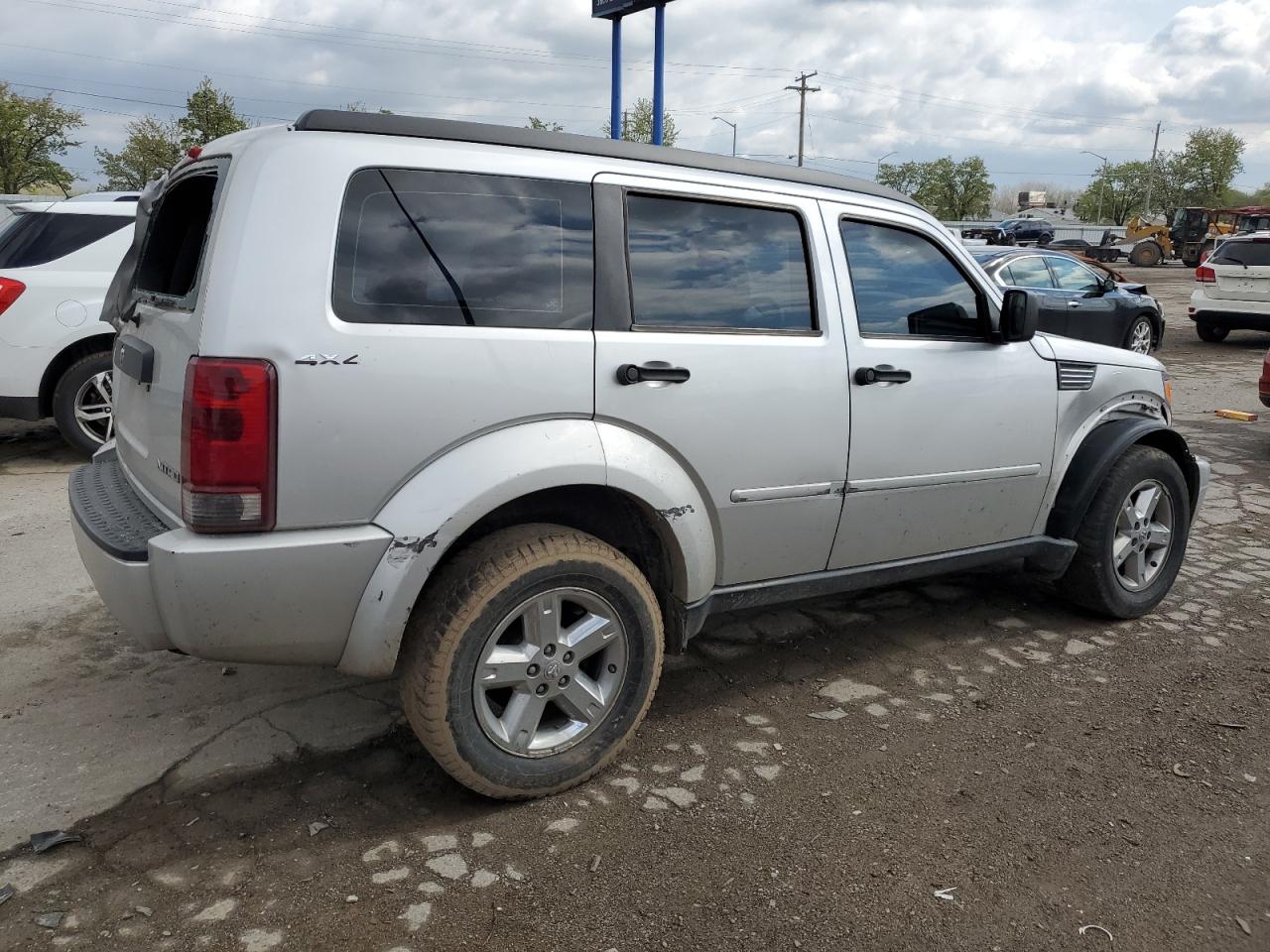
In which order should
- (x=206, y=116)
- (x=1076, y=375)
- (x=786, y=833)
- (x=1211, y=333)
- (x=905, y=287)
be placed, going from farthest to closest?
(x=206, y=116) → (x=1211, y=333) → (x=1076, y=375) → (x=905, y=287) → (x=786, y=833)

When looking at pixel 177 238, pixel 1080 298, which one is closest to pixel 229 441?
pixel 177 238

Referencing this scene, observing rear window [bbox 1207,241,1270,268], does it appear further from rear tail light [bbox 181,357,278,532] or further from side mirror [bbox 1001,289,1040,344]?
rear tail light [bbox 181,357,278,532]

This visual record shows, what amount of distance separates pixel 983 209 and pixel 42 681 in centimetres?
10124

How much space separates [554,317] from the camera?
2.94 meters

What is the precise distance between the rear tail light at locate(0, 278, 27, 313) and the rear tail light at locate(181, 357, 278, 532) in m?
5.22

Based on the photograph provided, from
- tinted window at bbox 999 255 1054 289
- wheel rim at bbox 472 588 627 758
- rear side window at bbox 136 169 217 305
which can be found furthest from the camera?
tinted window at bbox 999 255 1054 289

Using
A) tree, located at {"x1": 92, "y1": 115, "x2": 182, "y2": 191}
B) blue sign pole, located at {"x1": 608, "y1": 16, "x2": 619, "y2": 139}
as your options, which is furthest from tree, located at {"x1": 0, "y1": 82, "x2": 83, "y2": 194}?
blue sign pole, located at {"x1": 608, "y1": 16, "x2": 619, "y2": 139}

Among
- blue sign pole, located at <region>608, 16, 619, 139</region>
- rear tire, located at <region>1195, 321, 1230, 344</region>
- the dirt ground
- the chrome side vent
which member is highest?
blue sign pole, located at <region>608, 16, 619, 139</region>

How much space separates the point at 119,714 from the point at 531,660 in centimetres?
165

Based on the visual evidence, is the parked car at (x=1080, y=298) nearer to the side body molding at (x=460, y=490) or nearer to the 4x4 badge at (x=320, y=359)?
the side body molding at (x=460, y=490)

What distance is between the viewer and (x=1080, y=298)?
13.1m

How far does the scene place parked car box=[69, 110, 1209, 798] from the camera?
102 inches

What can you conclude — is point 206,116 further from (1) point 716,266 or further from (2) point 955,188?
(2) point 955,188

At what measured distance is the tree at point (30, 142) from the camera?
4014 cm
